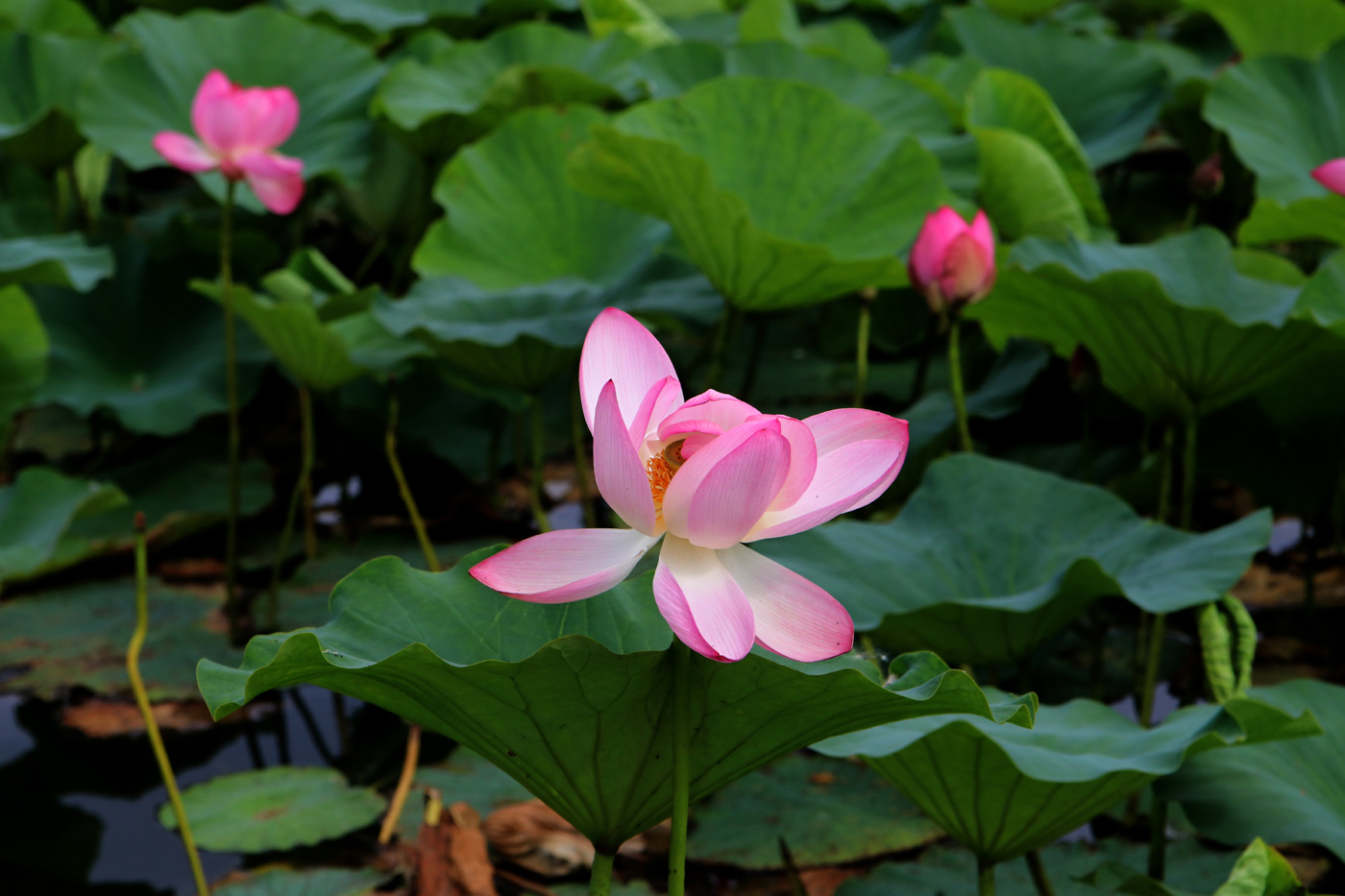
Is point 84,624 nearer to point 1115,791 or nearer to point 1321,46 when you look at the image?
point 1115,791

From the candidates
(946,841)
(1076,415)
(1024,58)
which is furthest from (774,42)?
(946,841)

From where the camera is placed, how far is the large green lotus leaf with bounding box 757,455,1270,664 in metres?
0.90

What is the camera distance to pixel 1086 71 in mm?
2102

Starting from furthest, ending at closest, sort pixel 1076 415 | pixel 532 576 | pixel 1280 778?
1. pixel 1076 415
2. pixel 1280 778
3. pixel 532 576

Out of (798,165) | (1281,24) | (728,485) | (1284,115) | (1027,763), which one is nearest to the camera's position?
(728,485)

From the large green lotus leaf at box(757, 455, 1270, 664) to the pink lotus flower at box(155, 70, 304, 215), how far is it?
2.68ft

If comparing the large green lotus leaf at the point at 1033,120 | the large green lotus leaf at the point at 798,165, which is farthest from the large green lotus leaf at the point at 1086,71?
the large green lotus leaf at the point at 798,165

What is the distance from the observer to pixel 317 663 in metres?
0.55

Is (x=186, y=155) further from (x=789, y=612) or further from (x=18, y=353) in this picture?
(x=789, y=612)

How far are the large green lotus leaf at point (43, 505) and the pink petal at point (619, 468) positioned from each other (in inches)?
41.0

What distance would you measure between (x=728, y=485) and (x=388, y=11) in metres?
2.39

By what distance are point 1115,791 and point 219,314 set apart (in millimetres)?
1658

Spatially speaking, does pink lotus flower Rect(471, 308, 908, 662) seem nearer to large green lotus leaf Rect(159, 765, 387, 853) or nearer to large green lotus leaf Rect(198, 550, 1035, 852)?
large green lotus leaf Rect(198, 550, 1035, 852)

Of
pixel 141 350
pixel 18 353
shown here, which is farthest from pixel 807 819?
pixel 141 350
